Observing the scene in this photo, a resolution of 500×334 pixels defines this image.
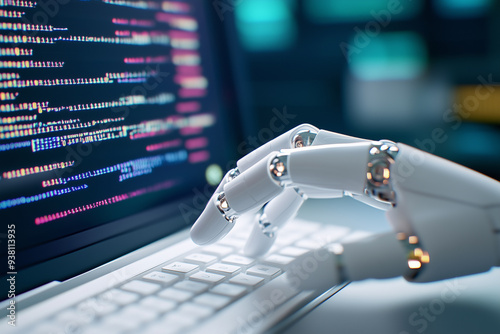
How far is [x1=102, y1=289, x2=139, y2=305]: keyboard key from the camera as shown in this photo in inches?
A: 17.8

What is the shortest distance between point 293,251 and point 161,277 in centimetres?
17

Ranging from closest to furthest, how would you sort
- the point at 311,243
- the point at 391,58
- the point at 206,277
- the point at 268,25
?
the point at 206,277, the point at 311,243, the point at 391,58, the point at 268,25

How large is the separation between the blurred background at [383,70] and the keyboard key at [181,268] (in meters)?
0.38

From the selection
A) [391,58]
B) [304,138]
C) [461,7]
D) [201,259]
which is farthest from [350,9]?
[201,259]

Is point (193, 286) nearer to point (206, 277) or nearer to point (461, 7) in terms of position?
point (206, 277)

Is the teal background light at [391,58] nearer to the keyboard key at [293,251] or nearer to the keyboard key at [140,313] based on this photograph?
the keyboard key at [293,251]

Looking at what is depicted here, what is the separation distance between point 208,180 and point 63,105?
0.29m

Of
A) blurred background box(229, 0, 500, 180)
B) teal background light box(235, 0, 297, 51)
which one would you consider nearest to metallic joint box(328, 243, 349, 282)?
blurred background box(229, 0, 500, 180)

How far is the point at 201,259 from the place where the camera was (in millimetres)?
559

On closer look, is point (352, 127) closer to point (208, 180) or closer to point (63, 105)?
point (208, 180)

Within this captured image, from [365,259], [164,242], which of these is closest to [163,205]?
[164,242]

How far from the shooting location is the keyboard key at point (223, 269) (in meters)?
0.52

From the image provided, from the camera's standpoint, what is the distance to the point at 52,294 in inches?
19.8

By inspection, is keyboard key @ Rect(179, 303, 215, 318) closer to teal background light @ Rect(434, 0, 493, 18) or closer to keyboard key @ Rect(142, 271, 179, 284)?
keyboard key @ Rect(142, 271, 179, 284)
